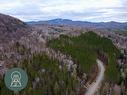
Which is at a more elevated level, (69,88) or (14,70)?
(14,70)

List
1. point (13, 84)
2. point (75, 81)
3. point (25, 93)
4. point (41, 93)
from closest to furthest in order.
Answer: point (13, 84), point (25, 93), point (41, 93), point (75, 81)

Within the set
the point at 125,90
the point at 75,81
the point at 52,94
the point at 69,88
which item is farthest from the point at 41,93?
the point at 125,90

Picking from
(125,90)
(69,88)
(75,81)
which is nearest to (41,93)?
(69,88)

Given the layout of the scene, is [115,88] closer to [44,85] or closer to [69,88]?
[69,88]

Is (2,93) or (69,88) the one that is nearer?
(2,93)

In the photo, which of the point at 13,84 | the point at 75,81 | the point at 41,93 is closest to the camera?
the point at 13,84

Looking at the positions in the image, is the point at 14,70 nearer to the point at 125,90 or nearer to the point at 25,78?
the point at 25,78
